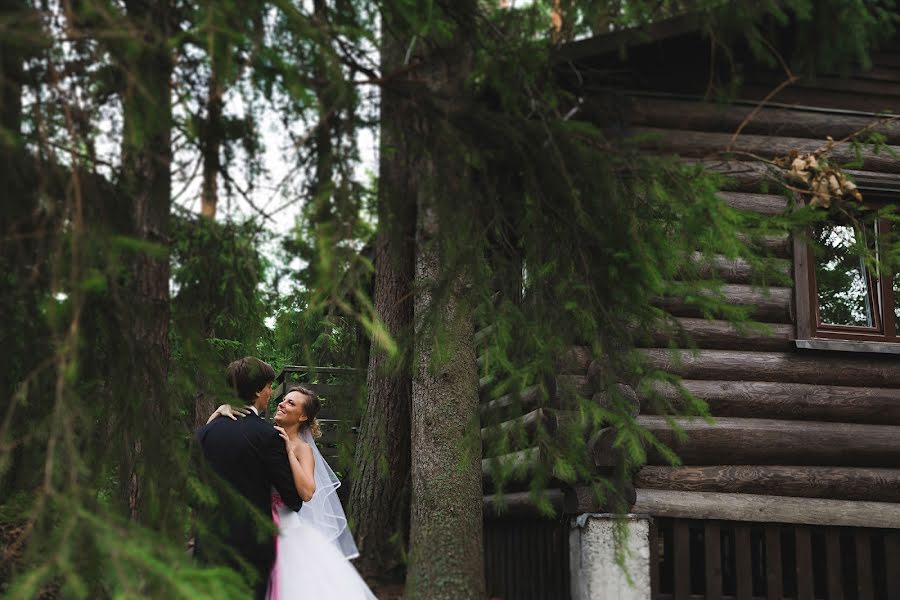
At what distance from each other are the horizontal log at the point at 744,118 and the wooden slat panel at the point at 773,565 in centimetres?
328

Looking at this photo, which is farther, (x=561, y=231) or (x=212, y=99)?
A: (x=561, y=231)

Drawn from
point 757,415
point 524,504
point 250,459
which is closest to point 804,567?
point 757,415

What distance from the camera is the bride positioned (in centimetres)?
567

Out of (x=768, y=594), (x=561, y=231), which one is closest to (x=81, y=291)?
(x=561, y=231)

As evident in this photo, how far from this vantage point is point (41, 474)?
3.81 m

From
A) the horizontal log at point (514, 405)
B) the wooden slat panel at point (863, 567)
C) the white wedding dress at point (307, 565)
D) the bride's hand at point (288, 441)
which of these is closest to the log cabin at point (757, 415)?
the wooden slat panel at point (863, 567)

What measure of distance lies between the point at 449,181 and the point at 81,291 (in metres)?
1.58

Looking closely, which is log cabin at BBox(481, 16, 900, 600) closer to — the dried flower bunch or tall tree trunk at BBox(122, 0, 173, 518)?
the dried flower bunch

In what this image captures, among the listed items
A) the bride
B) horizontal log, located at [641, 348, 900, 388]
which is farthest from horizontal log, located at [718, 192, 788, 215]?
the bride

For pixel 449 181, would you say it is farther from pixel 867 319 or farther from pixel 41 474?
pixel 867 319

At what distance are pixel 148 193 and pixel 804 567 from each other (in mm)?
6122

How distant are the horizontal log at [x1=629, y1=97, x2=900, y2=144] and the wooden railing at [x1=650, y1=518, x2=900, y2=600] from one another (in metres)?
3.29

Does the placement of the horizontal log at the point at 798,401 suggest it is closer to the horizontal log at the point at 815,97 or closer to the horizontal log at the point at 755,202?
the horizontal log at the point at 755,202

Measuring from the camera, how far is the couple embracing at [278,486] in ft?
17.3
